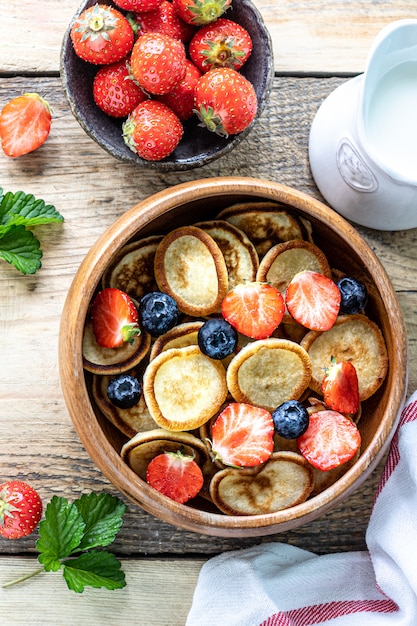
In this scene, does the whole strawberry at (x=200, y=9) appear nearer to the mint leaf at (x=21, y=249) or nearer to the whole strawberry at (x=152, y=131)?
the whole strawberry at (x=152, y=131)

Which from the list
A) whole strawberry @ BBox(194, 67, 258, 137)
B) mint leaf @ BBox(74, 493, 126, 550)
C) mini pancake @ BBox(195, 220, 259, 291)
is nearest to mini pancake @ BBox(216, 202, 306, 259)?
mini pancake @ BBox(195, 220, 259, 291)

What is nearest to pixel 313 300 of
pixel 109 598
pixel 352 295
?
pixel 352 295

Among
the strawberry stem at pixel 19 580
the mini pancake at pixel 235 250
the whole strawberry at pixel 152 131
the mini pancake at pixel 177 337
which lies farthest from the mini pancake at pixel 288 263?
the strawberry stem at pixel 19 580

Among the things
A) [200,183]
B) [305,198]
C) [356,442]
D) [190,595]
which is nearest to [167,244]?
[200,183]

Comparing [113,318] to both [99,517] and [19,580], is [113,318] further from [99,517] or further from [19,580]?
[19,580]

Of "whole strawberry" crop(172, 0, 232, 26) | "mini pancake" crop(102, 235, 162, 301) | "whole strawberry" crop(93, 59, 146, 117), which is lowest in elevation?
"mini pancake" crop(102, 235, 162, 301)

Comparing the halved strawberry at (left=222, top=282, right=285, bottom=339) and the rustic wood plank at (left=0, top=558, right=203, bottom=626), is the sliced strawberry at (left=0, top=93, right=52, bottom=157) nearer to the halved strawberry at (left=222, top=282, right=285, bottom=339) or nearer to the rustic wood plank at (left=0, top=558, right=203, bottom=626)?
the halved strawberry at (left=222, top=282, right=285, bottom=339)
